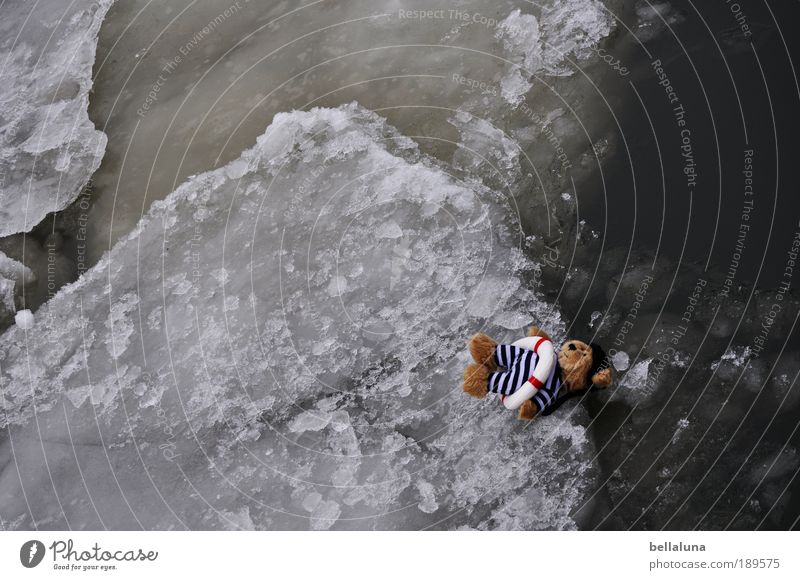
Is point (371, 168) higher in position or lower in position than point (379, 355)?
higher

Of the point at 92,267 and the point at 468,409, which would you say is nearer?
the point at 468,409

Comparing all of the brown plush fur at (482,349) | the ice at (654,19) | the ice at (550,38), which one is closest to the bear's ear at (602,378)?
the brown plush fur at (482,349)

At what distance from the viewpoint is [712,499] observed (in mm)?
3008

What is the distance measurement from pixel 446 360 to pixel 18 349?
2.05 m

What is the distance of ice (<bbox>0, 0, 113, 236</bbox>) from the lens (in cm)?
369

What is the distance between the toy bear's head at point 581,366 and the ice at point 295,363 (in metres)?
0.22

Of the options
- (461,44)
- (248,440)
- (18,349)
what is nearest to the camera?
(248,440)

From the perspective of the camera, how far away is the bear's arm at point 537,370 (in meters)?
2.87

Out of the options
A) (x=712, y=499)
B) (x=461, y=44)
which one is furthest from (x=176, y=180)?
(x=712, y=499)

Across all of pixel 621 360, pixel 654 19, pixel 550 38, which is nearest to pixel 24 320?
pixel 621 360

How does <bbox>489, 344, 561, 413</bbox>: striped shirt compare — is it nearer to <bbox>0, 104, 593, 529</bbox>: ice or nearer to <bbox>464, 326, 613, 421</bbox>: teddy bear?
<bbox>464, 326, 613, 421</bbox>: teddy bear

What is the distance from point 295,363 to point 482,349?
890 mm

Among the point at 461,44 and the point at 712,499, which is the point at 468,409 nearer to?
the point at 712,499
